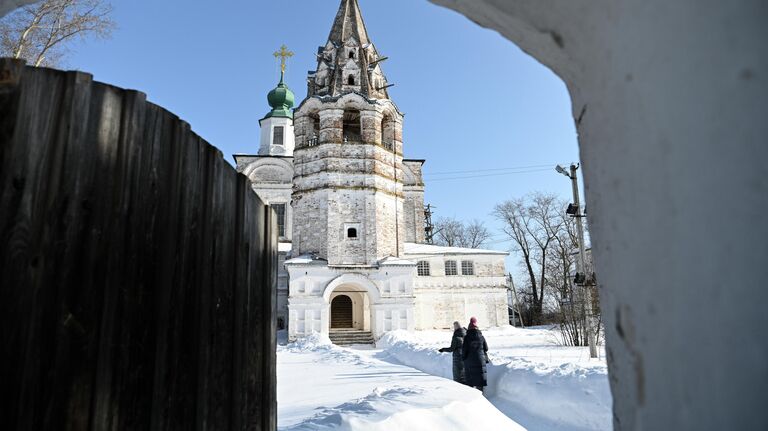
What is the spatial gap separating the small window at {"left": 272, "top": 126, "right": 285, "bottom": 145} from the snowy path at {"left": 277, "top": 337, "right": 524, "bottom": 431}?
26.5 m

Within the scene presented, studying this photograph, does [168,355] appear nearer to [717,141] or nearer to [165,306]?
[165,306]

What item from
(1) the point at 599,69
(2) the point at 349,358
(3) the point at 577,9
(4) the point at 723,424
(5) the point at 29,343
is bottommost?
(2) the point at 349,358

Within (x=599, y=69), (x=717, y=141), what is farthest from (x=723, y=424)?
(x=599, y=69)

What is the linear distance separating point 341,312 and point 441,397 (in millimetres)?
18777

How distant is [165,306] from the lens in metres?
1.79

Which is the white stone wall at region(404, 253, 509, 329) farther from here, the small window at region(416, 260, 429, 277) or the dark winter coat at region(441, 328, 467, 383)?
the dark winter coat at region(441, 328, 467, 383)

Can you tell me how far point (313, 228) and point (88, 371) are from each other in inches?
828

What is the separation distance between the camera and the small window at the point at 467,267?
26703mm

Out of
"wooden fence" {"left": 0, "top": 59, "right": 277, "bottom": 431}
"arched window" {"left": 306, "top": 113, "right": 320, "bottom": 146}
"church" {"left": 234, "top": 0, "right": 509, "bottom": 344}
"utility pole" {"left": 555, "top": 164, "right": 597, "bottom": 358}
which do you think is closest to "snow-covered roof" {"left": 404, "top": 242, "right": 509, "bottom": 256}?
"church" {"left": 234, "top": 0, "right": 509, "bottom": 344}

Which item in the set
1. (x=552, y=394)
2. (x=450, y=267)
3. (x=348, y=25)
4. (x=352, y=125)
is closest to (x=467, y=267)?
(x=450, y=267)

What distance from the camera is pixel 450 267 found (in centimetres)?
2677

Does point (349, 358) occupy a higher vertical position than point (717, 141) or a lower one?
lower

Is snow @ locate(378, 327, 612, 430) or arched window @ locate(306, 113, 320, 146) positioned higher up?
arched window @ locate(306, 113, 320, 146)

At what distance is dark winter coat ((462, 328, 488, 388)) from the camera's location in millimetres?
8727
